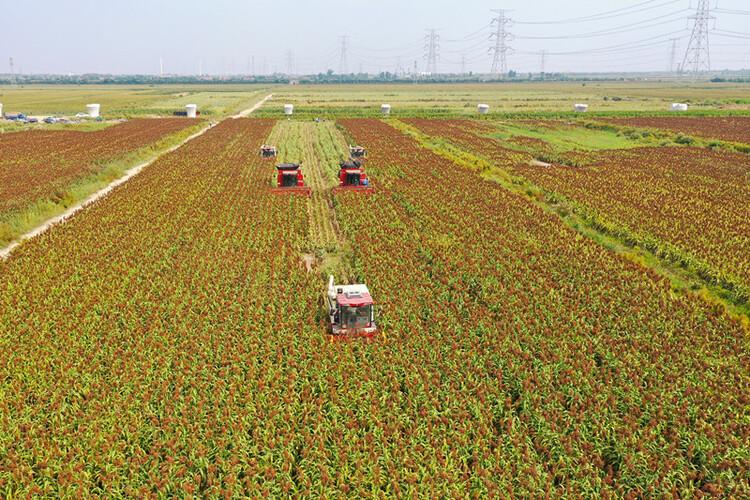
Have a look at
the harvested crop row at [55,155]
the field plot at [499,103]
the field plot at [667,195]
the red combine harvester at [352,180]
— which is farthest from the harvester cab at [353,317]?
the field plot at [499,103]

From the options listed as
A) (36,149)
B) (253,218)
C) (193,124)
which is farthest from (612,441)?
(193,124)

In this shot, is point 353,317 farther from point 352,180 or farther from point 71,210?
point 71,210

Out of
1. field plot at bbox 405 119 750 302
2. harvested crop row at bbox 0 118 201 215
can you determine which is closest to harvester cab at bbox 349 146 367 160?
field plot at bbox 405 119 750 302

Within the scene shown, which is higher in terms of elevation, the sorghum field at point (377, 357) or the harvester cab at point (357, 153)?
the harvester cab at point (357, 153)

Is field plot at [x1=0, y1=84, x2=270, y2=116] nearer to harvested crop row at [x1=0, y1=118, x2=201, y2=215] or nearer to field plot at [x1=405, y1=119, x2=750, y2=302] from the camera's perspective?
harvested crop row at [x1=0, y1=118, x2=201, y2=215]

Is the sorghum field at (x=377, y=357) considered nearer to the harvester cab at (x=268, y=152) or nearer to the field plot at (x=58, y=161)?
the field plot at (x=58, y=161)

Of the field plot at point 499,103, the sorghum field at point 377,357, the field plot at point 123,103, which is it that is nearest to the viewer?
the sorghum field at point 377,357

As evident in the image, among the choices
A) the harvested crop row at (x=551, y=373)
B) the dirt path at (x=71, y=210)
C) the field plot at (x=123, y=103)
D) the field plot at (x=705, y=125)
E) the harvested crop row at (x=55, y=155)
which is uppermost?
the field plot at (x=123, y=103)

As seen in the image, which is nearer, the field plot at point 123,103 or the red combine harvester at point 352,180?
the red combine harvester at point 352,180
